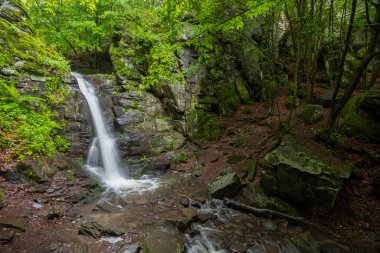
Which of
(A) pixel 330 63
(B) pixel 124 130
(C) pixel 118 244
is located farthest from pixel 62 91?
(A) pixel 330 63

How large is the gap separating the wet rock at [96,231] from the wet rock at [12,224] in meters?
1.16

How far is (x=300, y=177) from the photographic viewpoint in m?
6.49

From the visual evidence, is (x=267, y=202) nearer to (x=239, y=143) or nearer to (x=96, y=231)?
(x=239, y=143)

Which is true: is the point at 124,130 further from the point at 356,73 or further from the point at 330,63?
the point at 330,63

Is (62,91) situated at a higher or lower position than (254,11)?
lower

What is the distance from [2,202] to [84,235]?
6.82 feet

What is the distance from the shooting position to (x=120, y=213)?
21.2 feet

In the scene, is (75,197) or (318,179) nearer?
(318,179)

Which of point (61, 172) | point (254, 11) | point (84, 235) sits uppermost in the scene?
point (254, 11)

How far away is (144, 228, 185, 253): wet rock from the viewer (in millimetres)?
5008

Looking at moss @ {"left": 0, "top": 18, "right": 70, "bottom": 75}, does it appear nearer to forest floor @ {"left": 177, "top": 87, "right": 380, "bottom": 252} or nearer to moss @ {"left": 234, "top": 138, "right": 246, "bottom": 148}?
forest floor @ {"left": 177, "top": 87, "right": 380, "bottom": 252}

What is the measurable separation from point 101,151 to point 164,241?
6.16 meters

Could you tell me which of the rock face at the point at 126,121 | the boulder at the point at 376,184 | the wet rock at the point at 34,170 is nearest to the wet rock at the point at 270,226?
the boulder at the point at 376,184

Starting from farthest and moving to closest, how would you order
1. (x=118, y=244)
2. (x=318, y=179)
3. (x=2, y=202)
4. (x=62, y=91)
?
(x=62, y=91) → (x=318, y=179) → (x=2, y=202) → (x=118, y=244)
